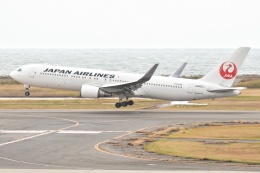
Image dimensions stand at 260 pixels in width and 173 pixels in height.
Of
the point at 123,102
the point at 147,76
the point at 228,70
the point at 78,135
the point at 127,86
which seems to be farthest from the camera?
the point at 123,102

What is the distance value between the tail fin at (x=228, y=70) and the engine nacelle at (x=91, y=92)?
12266mm

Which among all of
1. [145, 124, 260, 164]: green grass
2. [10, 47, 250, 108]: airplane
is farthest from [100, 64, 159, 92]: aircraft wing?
[145, 124, 260, 164]: green grass

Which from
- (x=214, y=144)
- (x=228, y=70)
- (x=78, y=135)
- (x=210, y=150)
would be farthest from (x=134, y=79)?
(x=210, y=150)

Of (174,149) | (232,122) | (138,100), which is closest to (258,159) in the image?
(174,149)

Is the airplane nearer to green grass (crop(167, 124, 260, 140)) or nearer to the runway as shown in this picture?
the runway

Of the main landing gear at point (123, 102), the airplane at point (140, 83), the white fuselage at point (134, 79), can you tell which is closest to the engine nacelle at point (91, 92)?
the airplane at point (140, 83)

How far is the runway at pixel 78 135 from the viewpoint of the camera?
36188 millimetres

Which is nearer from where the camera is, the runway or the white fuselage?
the runway

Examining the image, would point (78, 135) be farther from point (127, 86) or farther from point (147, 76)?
point (127, 86)

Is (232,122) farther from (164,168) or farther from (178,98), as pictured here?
(164,168)

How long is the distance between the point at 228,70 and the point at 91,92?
15.7 metres

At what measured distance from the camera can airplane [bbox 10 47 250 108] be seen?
70500 millimetres

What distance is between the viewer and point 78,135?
167 feet

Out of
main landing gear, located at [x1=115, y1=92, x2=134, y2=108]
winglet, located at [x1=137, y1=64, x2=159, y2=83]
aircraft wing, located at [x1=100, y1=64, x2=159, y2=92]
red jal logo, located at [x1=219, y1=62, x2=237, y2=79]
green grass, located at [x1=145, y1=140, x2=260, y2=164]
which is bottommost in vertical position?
green grass, located at [x1=145, y1=140, x2=260, y2=164]
